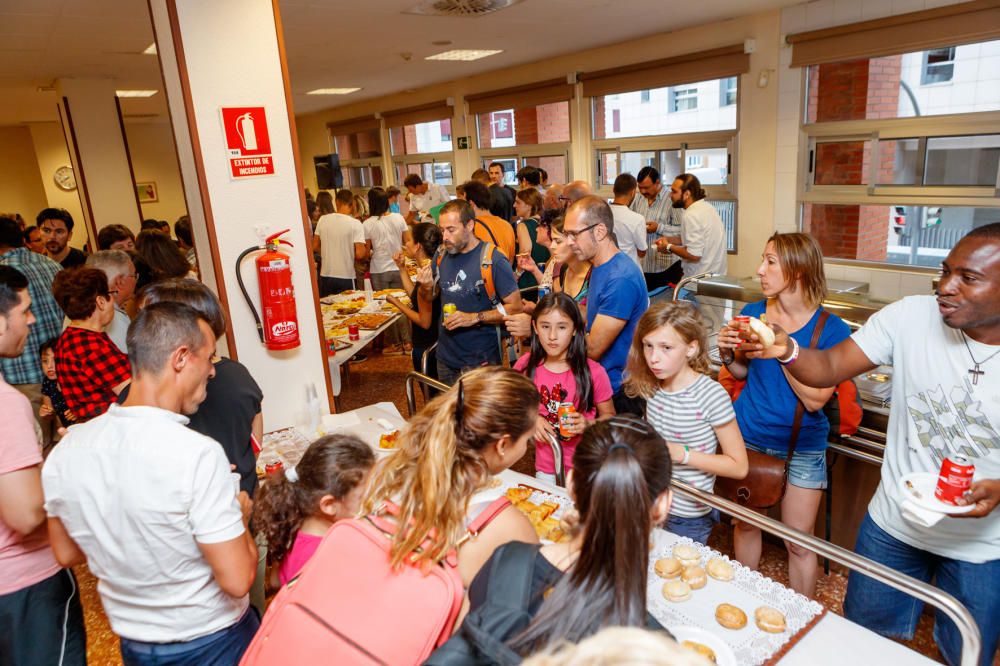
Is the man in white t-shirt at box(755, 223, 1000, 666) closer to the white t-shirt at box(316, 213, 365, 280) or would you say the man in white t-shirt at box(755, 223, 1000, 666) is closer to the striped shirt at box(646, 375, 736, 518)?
the striped shirt at box(646, 375, 736, 518)

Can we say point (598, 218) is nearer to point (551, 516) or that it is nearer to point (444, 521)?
point (551, 516)

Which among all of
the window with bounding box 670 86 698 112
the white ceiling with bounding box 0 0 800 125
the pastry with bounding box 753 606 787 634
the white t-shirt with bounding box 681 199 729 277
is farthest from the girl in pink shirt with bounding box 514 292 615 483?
the window with bounding box 670 86 698 112

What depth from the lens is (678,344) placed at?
2.29 meters

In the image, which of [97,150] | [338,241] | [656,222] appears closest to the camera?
[656,222]

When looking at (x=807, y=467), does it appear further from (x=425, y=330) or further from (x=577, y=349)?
(x=425, y=330)

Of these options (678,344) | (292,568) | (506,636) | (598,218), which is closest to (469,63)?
(598,218)

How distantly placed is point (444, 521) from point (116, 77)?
7943 mm

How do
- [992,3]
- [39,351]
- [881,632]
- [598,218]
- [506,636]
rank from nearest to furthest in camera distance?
[506,636] < [881,632] < [598,218] < [39,351] < [992,3]

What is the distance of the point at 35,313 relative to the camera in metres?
3.95

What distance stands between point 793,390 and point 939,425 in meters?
0.57

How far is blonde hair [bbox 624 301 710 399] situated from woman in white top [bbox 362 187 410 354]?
183 inches

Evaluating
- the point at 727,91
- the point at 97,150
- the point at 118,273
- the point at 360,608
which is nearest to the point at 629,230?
the point at 727,91

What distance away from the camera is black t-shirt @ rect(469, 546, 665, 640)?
1130mm

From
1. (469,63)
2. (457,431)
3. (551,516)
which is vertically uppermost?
(469,63)
